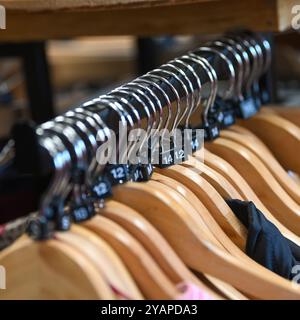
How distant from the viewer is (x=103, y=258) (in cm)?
74

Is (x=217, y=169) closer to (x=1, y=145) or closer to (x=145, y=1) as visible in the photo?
(x=145, y=1)

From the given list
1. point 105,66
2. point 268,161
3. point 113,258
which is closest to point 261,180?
point 268,161

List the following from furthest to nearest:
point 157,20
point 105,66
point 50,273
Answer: point 105,66 < point 157,20 < point 50,273

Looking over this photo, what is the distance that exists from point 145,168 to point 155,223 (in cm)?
8

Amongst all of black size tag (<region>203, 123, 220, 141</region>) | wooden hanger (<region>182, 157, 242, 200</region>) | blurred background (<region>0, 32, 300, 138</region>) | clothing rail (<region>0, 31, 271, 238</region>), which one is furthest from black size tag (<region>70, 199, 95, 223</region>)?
blurred background (<region>0, 32, 300, 138</region>)

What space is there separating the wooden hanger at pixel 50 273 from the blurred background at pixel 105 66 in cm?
120

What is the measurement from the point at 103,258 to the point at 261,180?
1.29 ft

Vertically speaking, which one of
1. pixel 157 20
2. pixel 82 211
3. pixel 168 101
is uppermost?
pixel 157 20

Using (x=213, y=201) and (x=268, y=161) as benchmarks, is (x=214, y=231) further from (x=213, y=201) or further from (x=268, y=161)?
(x=268, y=161)

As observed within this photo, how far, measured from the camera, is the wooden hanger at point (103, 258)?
0.74 m

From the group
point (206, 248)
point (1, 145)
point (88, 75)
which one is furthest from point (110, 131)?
point (88, 75)

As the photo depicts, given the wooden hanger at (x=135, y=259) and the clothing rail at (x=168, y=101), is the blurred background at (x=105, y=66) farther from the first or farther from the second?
the wooden hanger at (x=135, y=259)

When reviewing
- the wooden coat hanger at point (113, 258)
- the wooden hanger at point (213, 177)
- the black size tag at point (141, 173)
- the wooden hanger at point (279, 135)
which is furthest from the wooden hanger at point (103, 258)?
the wooden hanger at point (279, 135)
